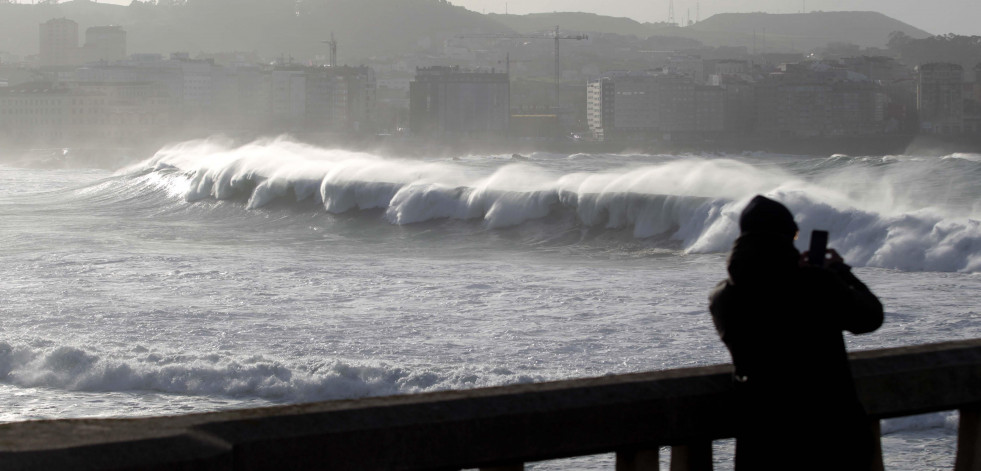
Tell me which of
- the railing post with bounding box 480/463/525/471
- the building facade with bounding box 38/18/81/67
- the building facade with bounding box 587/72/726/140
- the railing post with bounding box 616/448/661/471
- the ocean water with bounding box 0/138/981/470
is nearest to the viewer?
the railing post with bounding box 480/463/525/471

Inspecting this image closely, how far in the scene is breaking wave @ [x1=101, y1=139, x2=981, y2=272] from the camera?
18.0m

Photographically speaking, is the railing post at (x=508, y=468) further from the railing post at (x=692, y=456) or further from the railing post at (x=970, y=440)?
the railing post at (x=970, y=440)

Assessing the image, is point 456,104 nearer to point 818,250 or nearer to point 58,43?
point 58,43

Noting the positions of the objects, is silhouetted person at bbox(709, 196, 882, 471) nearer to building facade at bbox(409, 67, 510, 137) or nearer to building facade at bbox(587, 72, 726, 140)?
building facade at bbox(587, 72, 726, 140)

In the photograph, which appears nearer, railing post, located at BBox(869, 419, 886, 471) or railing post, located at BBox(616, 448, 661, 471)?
railing post, located at BBox(616, 448, 661, 471)

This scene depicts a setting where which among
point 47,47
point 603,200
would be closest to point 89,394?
point 603,200

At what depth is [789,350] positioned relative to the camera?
2.42 meters

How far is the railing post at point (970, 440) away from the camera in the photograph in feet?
8.46

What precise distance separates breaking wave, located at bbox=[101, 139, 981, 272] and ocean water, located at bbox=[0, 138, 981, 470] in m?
0.08

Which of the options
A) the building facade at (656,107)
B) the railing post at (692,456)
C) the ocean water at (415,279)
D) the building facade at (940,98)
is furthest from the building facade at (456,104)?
the railing post at (692,456)

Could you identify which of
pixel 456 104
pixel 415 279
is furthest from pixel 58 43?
pixel 415 279

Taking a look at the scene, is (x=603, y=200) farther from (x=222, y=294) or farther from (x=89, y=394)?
(x=89, y=394)

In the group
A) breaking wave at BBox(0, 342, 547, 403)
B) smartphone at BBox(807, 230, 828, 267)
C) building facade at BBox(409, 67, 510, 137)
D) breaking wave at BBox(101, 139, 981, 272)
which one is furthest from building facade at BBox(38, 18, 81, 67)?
smartphone at BBox(807, 230, 828, 267)

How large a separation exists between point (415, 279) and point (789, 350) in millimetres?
13165
